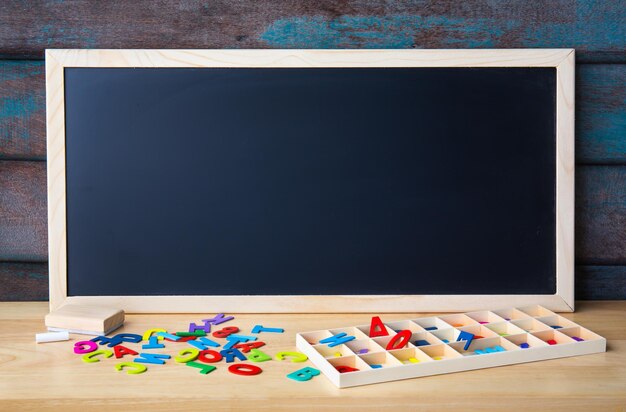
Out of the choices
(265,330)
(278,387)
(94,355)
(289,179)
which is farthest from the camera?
(289,179)

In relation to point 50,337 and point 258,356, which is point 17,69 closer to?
point 50,337

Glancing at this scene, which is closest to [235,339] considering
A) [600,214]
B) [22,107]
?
[22,107]

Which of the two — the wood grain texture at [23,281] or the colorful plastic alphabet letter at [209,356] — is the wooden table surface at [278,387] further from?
the wood grain texture at [23,281]

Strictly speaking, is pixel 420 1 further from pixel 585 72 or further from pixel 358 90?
pixel 585 72

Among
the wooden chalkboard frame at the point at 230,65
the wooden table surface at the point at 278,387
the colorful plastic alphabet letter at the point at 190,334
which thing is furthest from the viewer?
the wooden chalkboard frame at the point at 230,65

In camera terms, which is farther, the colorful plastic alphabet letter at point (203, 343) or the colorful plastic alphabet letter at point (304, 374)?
the colorful plastic alphabet letter at point (203, 343)

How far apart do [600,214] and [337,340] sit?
1.77 ft

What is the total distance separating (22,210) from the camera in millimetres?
1092

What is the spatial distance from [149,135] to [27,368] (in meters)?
0.40

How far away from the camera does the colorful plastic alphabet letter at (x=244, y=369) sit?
2.47 feet

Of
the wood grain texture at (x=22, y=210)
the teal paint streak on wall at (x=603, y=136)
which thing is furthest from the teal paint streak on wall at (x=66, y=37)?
the teal paint streak on wall at (x=603, y=136)

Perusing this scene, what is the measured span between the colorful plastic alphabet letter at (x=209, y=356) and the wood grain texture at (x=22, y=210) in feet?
1.40

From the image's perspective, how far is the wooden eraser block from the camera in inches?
35.0

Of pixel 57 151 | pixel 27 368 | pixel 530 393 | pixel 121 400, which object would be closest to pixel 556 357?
pixel 530 393
